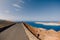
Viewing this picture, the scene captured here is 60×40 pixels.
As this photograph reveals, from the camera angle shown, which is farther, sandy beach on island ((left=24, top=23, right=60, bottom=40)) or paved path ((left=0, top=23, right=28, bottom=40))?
sandy beach on island ((left=24, top=23, right=60, bottom=40))

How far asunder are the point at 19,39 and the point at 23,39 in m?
0.73

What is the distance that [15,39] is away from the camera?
19609 mm

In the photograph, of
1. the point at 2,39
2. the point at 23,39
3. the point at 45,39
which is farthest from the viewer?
the point at 45,39

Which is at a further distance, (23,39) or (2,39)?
(2,39)

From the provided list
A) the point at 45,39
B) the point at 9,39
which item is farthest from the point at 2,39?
Answer: the point at 45,39

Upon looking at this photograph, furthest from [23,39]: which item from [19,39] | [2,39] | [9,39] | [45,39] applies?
[45,39]

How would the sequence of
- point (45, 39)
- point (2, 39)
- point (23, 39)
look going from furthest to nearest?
point (45, 39) → point (2, 39) → point (23, 39)

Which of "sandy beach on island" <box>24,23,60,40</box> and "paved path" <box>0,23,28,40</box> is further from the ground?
"paved path" <box>0,23,28,40</box>

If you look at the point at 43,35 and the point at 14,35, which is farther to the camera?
the point at 43,35

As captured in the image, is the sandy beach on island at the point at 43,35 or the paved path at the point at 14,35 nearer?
the paved path at the point at 14,35

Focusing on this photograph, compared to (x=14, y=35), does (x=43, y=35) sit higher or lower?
lower

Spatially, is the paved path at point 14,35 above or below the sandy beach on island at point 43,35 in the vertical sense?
above

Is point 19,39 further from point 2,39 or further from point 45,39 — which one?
point 45,39

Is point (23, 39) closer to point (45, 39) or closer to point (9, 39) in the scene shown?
point (9, 39)
